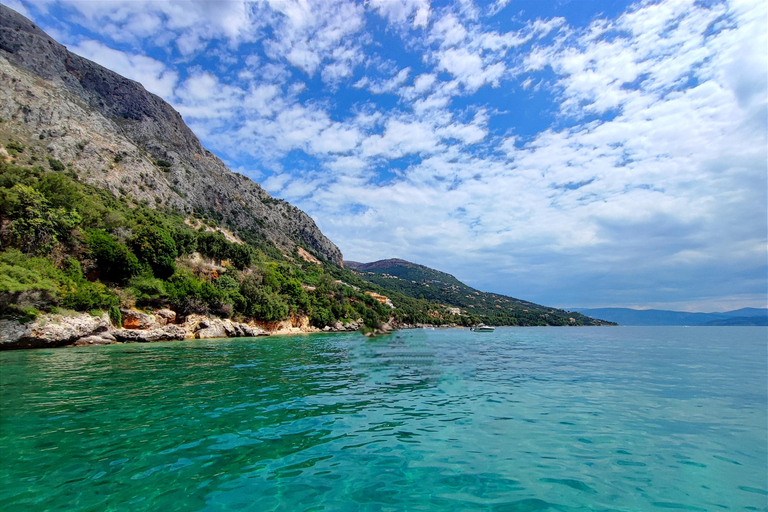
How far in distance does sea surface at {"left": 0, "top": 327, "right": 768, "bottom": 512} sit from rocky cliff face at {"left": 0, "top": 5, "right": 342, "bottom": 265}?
80.4 metres

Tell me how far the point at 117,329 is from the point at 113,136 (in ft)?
259

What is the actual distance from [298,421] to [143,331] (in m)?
38.8

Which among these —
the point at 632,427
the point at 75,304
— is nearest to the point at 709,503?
the point at 632,427

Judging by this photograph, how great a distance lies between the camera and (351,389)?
591 inches

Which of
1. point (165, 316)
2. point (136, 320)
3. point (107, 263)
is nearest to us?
point (136, 320)

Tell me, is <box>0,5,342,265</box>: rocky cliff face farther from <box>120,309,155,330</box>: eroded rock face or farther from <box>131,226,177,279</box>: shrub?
<box>120,309,155,330</box>: eroded rock face

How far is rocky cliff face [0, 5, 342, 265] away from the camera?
237 feet

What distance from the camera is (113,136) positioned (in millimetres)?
89875

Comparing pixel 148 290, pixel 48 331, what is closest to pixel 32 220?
pixel 148 290

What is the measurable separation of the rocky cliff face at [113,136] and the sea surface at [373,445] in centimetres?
8043

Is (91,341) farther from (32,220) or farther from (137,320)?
(32,220)

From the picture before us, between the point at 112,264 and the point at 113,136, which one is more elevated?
the point at 113,136

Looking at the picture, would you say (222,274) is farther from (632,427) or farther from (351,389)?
(632,427)

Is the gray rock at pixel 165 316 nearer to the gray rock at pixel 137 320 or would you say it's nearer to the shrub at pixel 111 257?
the gray rock at pixel 137 320
